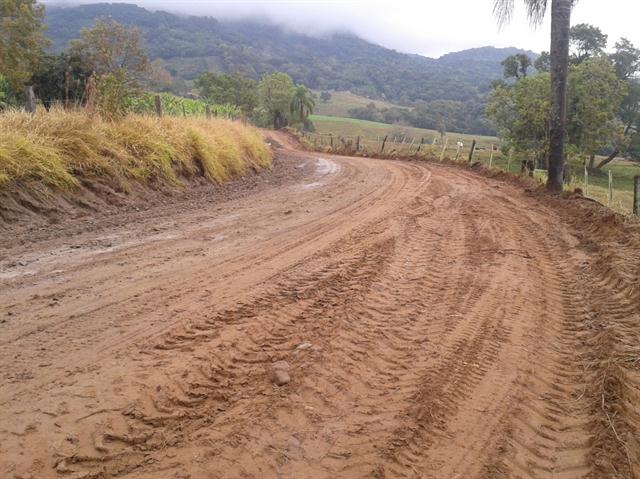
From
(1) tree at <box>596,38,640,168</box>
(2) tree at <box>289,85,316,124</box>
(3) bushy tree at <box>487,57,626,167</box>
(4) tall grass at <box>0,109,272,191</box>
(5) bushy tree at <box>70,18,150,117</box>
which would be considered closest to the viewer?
(4) tall grass at <box>0,109,272,191</box>

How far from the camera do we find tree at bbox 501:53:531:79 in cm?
4369

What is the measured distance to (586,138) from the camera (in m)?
31.4

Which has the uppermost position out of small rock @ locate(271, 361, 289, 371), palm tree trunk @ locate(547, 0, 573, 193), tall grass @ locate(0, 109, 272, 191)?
palm tree trunk @ locate(547, 0, 573, 193)

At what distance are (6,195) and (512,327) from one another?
20.4 feet

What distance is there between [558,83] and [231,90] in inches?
2221

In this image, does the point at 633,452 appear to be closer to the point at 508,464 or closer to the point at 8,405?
the point at 508,464

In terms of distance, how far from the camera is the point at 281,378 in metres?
3.11

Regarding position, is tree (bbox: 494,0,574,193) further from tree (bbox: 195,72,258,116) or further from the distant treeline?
the distant treeline

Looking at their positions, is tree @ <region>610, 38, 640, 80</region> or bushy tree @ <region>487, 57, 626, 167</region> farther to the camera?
tree @ <region>610, 38, 640, 80</region>

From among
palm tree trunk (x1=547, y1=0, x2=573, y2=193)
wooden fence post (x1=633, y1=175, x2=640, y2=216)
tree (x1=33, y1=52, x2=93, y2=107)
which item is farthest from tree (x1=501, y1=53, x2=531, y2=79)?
wooden fence post (x1=633, y1=175, x2=640, y2=216)

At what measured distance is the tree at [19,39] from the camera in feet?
76.2

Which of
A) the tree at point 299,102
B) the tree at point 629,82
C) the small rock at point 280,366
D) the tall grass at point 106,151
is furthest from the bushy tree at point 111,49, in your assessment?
the tree at point 629,82

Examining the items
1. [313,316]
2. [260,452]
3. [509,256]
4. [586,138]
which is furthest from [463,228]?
[586,138]

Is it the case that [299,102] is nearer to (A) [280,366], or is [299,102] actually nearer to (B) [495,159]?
(B) [495,159]
